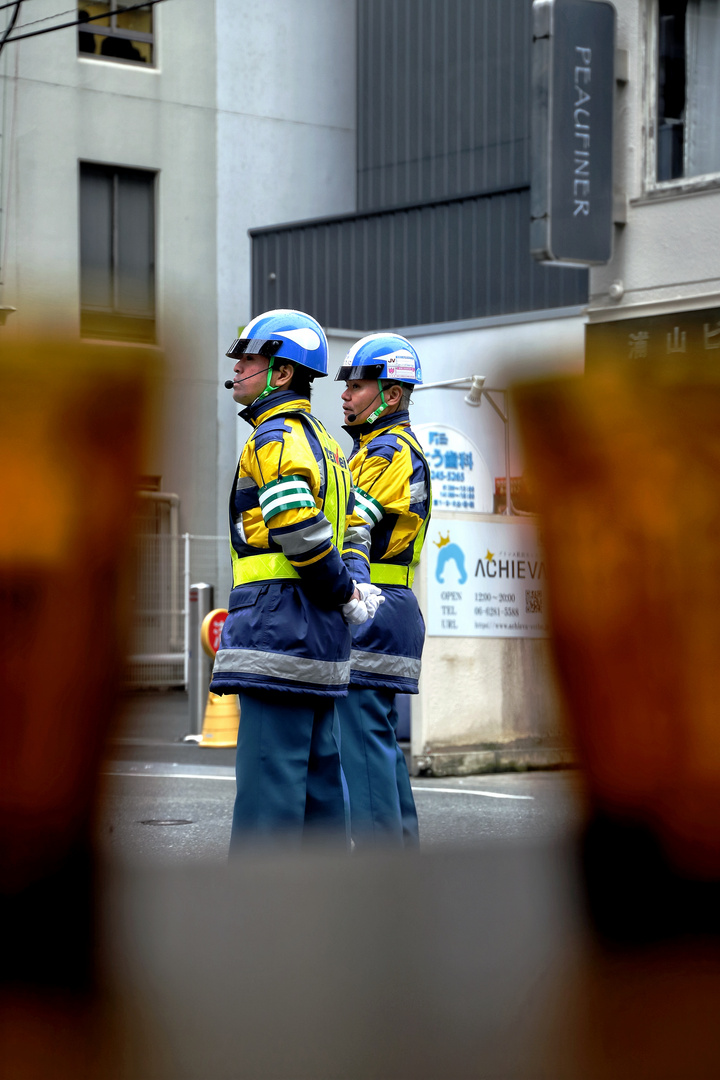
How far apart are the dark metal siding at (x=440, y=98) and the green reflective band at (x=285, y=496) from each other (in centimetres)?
1594

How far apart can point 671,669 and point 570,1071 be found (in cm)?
34

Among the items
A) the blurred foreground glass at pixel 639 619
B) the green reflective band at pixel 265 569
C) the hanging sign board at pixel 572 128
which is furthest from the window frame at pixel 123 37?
the blurred foreground glass at pixel 639 619

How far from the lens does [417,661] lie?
4.71m

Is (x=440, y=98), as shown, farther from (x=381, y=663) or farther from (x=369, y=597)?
(x=369, y=597)

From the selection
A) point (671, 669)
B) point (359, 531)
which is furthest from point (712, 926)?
point (359, 531)

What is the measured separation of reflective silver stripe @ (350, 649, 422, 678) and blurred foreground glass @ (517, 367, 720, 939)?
324 centimetres

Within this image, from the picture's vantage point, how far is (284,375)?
3668mm

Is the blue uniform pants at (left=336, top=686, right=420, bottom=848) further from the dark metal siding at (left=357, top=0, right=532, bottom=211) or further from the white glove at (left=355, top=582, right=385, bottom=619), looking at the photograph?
the dark metal siding at (left=357, top=0, right=532, bottom=211)

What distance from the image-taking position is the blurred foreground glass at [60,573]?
1.10 meters

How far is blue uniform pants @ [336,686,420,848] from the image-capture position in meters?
4.43

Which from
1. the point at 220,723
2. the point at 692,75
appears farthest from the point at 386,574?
Result: the point at 692,75

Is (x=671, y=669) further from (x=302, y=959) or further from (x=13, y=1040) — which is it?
(x=13, y=1040)

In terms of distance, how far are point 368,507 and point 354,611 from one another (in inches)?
34.3

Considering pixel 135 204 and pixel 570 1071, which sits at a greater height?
pixel 135 204
